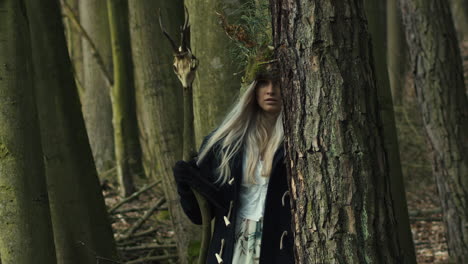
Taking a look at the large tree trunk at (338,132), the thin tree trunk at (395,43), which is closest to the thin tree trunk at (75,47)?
the thin tree trunk at (395,43)

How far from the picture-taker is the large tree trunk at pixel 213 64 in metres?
5.31

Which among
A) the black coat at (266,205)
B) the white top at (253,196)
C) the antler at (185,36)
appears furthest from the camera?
the white top at (253,196)

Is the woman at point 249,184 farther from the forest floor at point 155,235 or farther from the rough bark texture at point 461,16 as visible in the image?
the rough bark texture at point 461,16

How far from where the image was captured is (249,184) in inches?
164

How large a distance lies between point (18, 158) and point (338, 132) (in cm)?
183

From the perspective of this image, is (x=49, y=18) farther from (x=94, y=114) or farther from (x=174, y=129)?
(x=94, y=114)

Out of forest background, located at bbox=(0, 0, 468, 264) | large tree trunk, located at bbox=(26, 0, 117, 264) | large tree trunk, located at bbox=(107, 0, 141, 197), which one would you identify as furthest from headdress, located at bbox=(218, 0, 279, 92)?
large tree trunk, located at bbox=(107, 0, 141, 197)

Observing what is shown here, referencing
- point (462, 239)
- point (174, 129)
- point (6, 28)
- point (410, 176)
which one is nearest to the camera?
point (6, 28)

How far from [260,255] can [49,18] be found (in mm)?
2382

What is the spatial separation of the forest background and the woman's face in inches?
10.4

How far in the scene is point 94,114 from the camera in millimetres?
12633

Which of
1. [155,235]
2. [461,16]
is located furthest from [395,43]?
[155,235]

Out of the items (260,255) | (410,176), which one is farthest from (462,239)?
(410,176)

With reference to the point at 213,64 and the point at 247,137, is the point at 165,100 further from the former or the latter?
the point at 247,137
